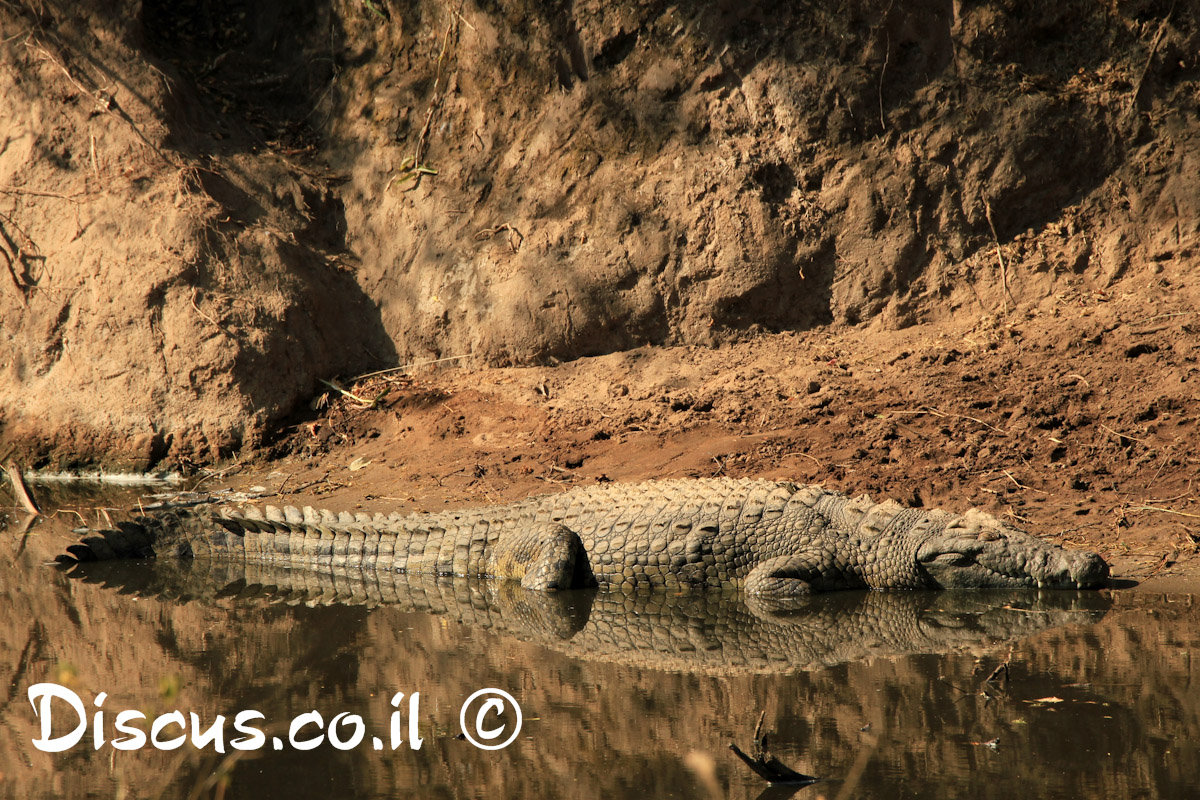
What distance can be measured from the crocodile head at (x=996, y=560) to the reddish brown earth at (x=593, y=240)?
5.39 ft

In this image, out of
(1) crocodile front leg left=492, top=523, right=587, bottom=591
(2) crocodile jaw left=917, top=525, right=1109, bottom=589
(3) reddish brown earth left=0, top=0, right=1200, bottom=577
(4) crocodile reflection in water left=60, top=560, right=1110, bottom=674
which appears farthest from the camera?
(3) reddish brown earth left=0, top=0, right=1200, bottom=577

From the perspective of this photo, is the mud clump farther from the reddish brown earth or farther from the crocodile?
the crocodile

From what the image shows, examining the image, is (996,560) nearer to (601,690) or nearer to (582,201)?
(601,690)

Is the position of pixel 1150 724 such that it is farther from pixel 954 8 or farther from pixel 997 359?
pixel 954 8

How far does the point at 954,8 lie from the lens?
8430mm

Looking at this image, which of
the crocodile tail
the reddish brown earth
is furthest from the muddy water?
the reddish brown earth

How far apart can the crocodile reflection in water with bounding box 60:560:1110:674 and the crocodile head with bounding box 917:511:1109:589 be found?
0.23ft

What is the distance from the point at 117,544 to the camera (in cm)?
628

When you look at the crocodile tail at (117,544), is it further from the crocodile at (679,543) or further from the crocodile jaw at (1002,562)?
the crocodile jaw at (1002,562)

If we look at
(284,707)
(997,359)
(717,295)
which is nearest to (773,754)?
(284,707)

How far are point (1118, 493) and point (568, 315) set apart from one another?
4.60m

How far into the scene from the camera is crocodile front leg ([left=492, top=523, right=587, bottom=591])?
18.7 ft

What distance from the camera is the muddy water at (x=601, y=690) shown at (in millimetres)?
3033

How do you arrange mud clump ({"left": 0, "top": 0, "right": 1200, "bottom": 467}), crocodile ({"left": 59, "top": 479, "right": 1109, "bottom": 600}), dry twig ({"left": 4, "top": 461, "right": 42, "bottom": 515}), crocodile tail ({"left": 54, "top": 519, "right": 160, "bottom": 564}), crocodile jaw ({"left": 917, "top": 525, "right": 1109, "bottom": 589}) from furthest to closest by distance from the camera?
mud clump ({"left": 0, "top": 0, "right": 1200, "bottom": 467}) < dry twig ({"left": 4, "top": 461, "right": 42, "bottom": 515}) < crocodile tail ({"left": 54, "top": 519, "right": 160, "bottom": 564}) < crocodile ({"left": 59, "top": 479, "right": 1109, "bottom": 600}) < crocodile jaw ({"left": 917, "top": 525, "right": 1109, "bottom": 589})
